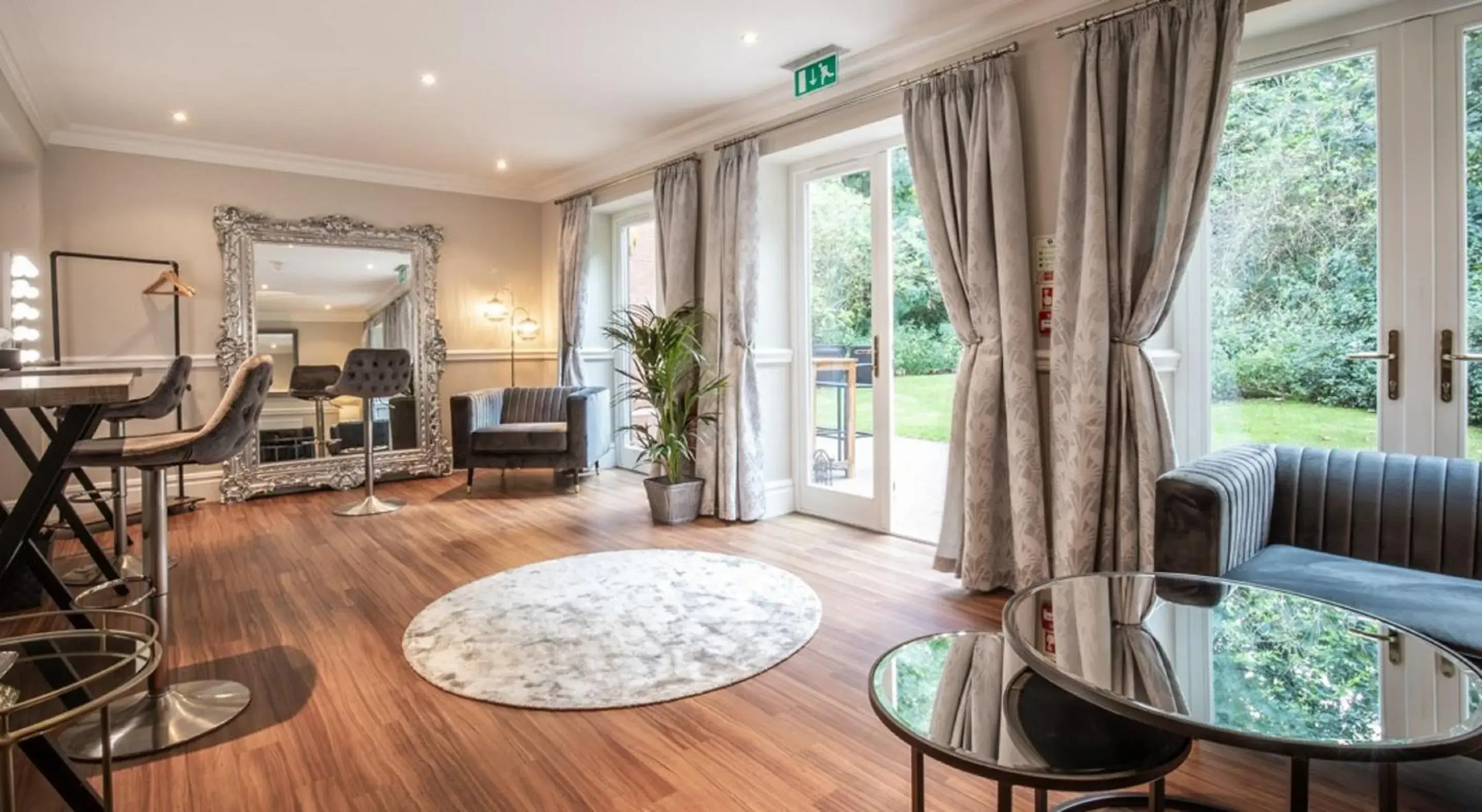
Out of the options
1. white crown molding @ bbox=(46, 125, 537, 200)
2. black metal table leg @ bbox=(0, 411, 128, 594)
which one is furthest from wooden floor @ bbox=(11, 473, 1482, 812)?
white crown molding @ bbox=(46, 125, 537, 200)

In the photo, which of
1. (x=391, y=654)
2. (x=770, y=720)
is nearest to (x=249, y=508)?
(x=391, y=654)

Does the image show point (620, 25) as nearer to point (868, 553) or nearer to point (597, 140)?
point (597, 140)

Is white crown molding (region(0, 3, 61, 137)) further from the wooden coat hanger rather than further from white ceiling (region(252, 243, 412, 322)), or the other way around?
white ceiling (region(252, 243, 412, 322))

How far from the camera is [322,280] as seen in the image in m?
6.00

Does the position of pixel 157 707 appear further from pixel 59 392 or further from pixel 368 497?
pixel 368 497

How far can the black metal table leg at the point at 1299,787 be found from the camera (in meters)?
1.40

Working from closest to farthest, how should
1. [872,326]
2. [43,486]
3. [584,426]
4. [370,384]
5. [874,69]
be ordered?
1. [43,486]
2. [874,69]
3. [872,326]
4. [370,384]
5. [584,426]

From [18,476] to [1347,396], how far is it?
680 cm

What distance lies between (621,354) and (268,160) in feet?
9.83

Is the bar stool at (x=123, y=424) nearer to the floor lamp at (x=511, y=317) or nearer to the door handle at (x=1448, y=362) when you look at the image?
the floor lamp at (x=511, y=317)

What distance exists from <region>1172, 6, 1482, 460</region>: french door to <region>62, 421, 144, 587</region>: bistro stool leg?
465 cm

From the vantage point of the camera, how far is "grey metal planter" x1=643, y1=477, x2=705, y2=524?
15.4 ft

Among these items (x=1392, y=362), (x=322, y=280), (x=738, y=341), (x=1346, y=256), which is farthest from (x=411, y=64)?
(x=1392, y=362)

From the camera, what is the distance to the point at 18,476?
4.71 m
